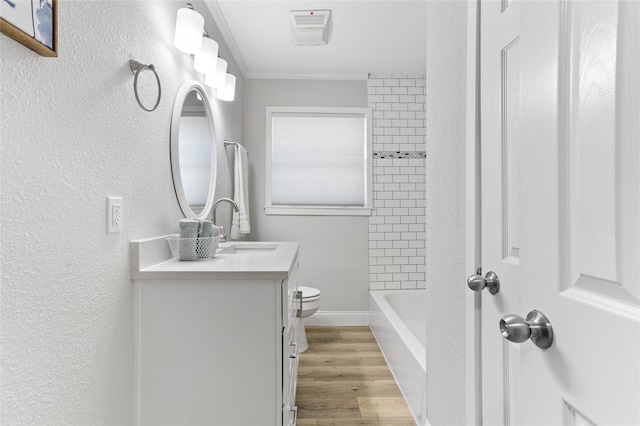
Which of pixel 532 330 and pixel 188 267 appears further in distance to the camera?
pixel 188 267

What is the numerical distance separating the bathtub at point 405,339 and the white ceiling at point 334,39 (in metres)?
2.11

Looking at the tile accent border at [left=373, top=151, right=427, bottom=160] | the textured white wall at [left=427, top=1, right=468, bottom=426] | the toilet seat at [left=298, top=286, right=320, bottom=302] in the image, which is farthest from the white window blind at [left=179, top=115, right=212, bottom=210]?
the tile accent border at [left=373, top=151, right=427, bottom=160]

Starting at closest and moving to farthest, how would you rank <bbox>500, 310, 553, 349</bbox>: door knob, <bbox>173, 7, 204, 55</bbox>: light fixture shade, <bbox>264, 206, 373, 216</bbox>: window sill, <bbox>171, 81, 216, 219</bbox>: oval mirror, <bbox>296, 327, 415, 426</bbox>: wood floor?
<bbox>500, 310, 553, 349</bbox>: door knob → <bbox>173, 7, 204, 55</bbox>: light fixture shade → <bbox>171, 81, 216, 219</bbox>: oval mirror → <bbox>296, 327, 415, 426</bbox>: wood floor → <bbox>264, 206, 373, 216</bbox>: window sill

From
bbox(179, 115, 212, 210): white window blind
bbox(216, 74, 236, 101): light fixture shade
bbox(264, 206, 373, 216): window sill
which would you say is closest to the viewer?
bbox(179, 115, 212, 210): white window blind

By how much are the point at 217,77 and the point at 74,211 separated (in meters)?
1.37

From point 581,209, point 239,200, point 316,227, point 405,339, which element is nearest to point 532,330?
point 581,209

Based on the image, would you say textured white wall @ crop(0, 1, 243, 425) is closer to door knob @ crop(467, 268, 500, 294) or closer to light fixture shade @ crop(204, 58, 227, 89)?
light fixture shade @ crop(204, 58, 227, 89)

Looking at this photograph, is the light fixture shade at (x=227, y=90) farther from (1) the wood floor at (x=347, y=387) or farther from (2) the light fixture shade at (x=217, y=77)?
(1) the wood floor at (x=347, y=387)

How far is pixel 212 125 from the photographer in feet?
7.15

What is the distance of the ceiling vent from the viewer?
2.32m

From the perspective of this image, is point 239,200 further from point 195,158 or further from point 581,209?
point 581,209

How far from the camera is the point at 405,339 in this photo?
2.11 metres

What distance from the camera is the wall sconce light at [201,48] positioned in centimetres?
155

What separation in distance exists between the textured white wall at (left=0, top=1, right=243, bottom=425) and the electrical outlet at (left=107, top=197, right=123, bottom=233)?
0.07 ft
